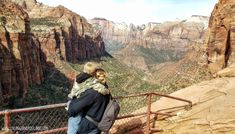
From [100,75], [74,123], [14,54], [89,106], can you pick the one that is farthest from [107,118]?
[14,54]

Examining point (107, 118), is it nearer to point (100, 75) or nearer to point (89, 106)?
point (89, 106)

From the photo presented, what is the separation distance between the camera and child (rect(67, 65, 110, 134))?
356 inches

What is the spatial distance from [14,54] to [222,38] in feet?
139

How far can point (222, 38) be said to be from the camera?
66500 millimetres

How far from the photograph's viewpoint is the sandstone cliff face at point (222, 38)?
64.0 meters

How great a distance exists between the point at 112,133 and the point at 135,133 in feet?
2.67

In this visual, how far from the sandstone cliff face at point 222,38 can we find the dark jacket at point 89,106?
181 ft

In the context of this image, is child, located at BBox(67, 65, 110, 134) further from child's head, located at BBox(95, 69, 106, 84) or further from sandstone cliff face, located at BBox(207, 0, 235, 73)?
sandstone cliff face, located at BBox(207, 0, 235, 73)

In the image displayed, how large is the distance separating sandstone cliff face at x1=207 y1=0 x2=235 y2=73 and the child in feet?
181

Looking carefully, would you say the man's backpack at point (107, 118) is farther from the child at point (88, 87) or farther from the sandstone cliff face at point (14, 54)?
the sandstone cliff face at point (14, 54)

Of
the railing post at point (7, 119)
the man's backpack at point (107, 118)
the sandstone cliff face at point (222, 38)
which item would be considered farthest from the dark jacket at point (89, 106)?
the sandstone cliff face at point (222, 38)

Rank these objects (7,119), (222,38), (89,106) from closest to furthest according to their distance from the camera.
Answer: (89,106), (7,119), (222,38)

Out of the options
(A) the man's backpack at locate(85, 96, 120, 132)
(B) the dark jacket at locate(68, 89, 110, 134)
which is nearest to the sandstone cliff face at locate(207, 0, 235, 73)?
(A) the man's backpack at locate(85, 96, 120, 132)

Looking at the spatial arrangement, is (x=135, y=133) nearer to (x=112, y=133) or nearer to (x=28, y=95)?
(x=112, y=133)
